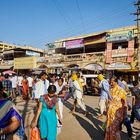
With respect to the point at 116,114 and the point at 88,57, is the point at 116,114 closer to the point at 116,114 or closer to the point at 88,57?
the point at 116,114

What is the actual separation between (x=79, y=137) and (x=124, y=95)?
171 cm

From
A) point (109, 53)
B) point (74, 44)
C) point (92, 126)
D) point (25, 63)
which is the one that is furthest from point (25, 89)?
point (25, 63)

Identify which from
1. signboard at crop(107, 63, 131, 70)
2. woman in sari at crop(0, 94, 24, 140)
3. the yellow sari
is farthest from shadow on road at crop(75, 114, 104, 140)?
signboard at crop(107, 63, 131, 70)

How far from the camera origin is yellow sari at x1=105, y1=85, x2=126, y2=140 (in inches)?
252

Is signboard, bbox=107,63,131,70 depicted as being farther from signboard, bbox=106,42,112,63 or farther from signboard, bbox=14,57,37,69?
signboard, bbox=14,57,37,69

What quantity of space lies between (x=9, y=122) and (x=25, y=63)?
37724mm

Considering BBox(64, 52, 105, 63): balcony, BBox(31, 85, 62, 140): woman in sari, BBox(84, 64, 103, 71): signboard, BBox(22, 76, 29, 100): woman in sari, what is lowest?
BBox(22, 76, 29, 100): woman in sari

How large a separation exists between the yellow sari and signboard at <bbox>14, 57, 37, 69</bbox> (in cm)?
3214

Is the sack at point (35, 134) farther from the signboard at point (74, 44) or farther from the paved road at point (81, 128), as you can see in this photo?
the signboard at point (74, 44)

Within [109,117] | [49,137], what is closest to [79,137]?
[109,117]

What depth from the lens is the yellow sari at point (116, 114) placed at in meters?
6.40

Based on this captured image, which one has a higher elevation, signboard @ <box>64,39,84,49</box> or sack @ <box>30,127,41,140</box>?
signboard @ <box>64,39,84,49</box>

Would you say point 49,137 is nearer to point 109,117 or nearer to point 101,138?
point 109,117

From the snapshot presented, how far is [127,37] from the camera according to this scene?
27875 mm
